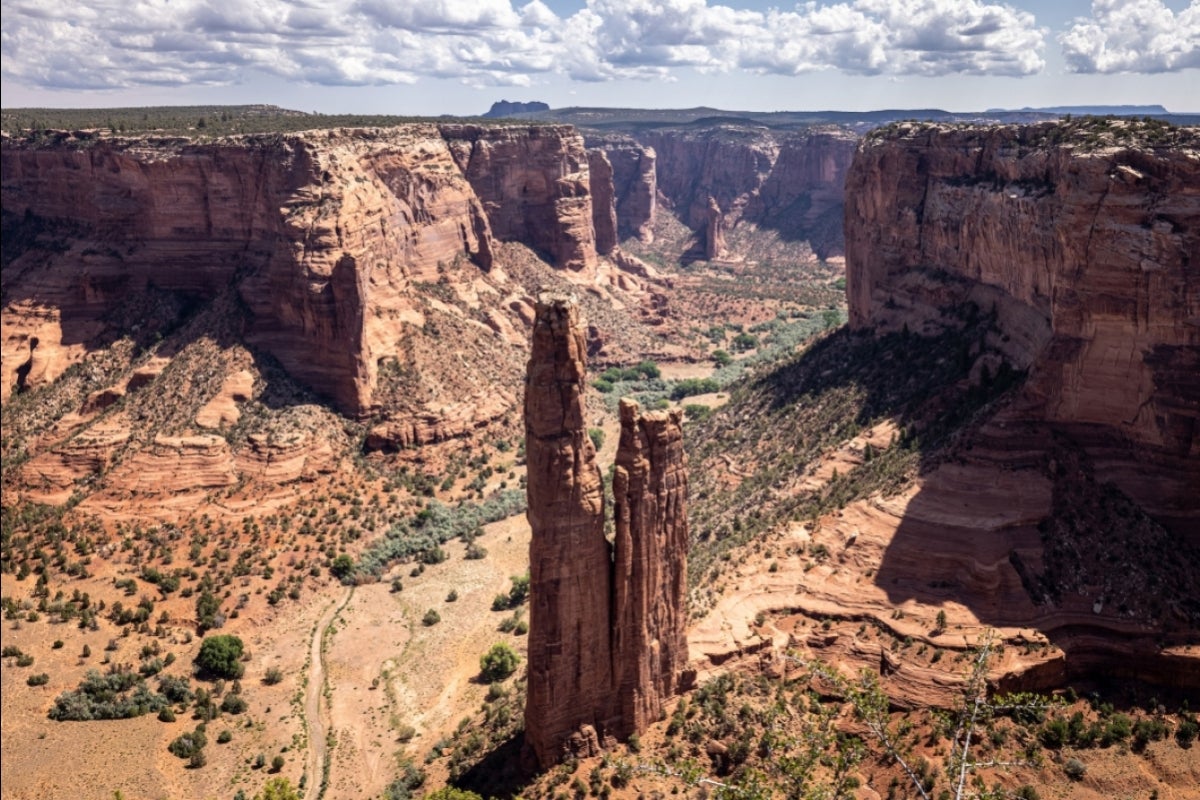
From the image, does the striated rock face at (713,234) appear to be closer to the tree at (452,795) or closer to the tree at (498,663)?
the tree at (498,663)

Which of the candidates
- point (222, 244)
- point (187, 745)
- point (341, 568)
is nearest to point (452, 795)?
point (187, 745)

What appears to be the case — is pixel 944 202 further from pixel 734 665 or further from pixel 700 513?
pixel 734 665

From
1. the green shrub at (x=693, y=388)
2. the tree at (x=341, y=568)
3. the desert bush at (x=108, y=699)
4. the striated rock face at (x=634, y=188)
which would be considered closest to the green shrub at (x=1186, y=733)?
the desert bush at (x=108, y=699)

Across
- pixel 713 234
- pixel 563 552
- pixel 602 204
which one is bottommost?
pixel 563 552

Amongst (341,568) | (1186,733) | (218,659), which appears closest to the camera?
(1186,733)

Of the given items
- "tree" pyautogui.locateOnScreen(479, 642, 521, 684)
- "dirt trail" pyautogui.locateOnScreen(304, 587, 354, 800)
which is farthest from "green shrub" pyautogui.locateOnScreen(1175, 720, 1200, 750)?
"dirt trail" pyautogui.locateOnScreen(304, 587, 354, 800)

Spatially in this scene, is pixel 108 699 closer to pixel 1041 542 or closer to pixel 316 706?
pixel 316 706

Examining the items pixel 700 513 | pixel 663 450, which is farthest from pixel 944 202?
pixel 663 450

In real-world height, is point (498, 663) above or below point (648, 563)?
below
